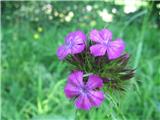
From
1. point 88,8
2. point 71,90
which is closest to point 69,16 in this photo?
point 88,8

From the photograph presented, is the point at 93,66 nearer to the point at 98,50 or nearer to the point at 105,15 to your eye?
the point at 98,50

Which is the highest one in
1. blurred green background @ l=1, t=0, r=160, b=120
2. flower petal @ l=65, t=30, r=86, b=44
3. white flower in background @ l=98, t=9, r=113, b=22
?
flower petal @ l=65, t=30, r=86, b=44

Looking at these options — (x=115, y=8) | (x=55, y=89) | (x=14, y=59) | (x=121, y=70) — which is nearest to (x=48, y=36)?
(x=14, y=59)

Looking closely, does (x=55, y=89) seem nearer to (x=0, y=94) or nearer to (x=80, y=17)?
(x=0, y=94)

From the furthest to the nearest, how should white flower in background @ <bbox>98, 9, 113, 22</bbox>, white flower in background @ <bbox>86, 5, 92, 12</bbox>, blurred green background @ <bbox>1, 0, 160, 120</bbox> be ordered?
white flower in background @ <bbox>86, 5, 92, 12</bbox> < white flower in background @ <bbox>98, 9, 113, 22</bbox> < blurred green background @ <bbox>1, 0, 160, 120</bbox>

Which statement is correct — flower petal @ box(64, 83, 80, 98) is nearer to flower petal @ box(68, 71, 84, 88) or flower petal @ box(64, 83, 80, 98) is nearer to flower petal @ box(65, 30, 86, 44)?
flower petal @ box(68, 71, 84, 88)

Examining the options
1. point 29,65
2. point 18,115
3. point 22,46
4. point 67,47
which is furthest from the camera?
point 22,46

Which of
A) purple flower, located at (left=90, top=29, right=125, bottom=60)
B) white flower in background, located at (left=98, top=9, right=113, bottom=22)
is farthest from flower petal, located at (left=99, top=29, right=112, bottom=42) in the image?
white flower in background, located at (left=98, top=9, right=113, bottom=22)
